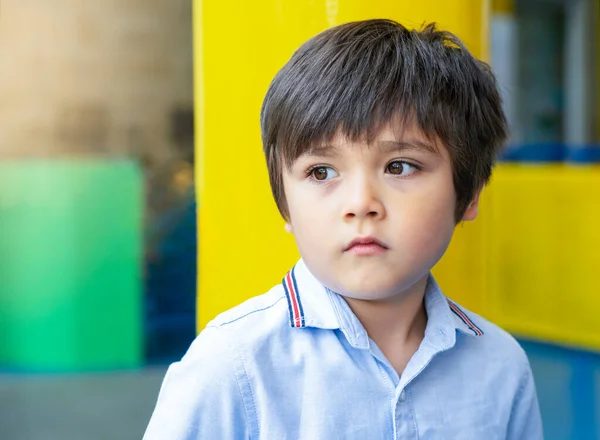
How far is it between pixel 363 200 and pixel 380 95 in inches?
5.4

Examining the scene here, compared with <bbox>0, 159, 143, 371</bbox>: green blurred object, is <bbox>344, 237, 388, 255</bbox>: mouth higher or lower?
higher

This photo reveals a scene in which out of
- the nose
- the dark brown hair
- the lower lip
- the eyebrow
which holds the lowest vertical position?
the lower lip

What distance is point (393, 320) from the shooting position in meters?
1.08

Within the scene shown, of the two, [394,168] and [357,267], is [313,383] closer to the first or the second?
[357,267]

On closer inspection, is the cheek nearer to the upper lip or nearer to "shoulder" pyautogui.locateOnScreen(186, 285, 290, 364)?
the upper lip

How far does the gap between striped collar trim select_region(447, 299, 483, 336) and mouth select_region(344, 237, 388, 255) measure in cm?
23

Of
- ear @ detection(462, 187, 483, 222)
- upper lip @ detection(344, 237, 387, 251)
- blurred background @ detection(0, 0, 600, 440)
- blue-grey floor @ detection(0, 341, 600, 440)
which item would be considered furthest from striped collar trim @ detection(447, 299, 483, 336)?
blue-grey floor @ detection(0, 341, 600, 440)

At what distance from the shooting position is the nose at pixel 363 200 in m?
0.95

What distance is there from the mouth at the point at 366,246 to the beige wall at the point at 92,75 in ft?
7.75

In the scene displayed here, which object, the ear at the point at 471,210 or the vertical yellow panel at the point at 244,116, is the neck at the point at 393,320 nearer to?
the ear at the point at 471,210

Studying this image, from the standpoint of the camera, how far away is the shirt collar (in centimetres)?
101

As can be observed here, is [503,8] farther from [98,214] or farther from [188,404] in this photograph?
[188,404]

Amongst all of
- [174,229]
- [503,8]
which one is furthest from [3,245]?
[503,8]

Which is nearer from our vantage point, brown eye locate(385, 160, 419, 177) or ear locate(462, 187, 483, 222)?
brown eye locate(385, 160, 419, 177)
